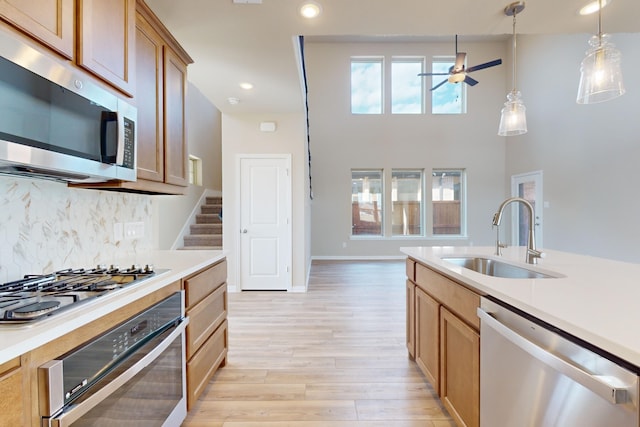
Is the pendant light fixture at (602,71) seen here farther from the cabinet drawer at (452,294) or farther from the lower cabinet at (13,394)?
the lower cabinet at (13,394)

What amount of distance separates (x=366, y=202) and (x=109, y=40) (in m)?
6.53

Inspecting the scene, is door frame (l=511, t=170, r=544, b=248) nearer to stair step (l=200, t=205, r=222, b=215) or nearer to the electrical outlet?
stair step (l=200, t=205, r=222, b=215)

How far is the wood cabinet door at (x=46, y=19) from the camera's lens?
35.9 inches

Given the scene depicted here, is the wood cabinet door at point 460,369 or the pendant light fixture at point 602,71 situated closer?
the wood cabinet door at point 460,369

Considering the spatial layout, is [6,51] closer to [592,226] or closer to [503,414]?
[503,414]

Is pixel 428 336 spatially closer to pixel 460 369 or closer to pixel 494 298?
pixel 460 369

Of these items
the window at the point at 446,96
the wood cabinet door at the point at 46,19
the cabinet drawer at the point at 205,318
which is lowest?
the cabinet drawer at the point at 205,318

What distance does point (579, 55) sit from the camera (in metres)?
4.96

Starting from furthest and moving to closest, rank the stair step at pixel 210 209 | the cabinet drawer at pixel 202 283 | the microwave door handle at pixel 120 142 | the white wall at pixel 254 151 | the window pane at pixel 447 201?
the window pane at pixel 447 201, the stair step at pixel 210 209, the white wall at pixel 254 151, the cabinet drawer at pixel 202 283, the microwave door handle at pixel 120 142

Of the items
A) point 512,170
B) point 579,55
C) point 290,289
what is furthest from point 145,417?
point 512,170

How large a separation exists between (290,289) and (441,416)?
2.76m

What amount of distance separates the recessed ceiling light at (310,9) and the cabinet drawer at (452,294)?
1813 millimetres

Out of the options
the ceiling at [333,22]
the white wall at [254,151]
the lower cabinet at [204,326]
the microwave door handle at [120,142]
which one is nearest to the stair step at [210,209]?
the white wall at [254,151]

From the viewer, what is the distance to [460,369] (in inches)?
56.5
